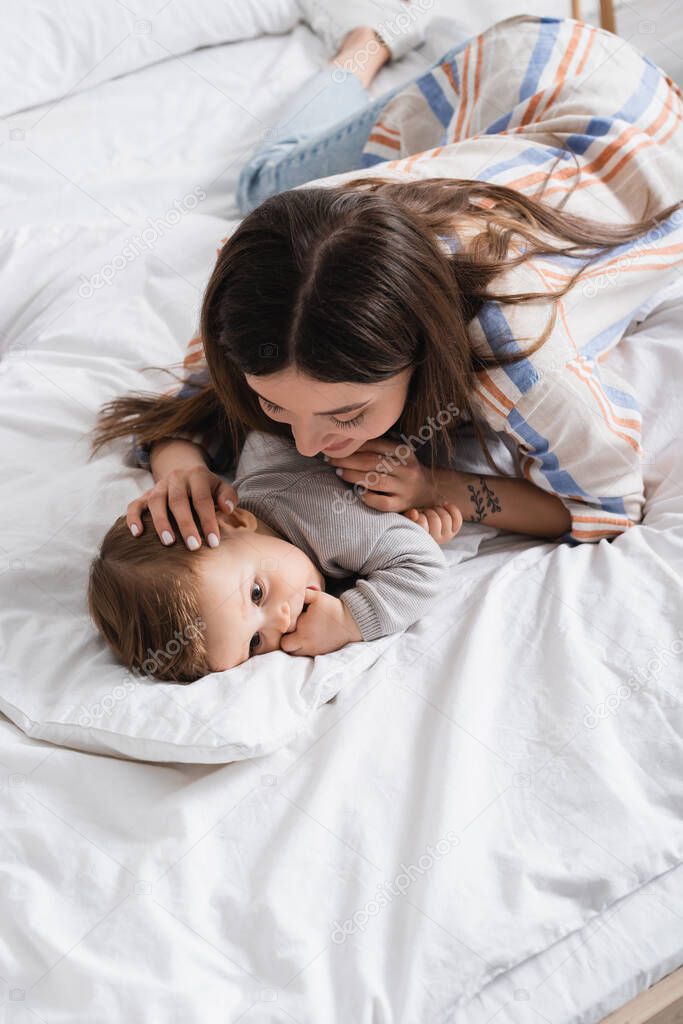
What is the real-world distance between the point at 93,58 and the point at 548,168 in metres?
1.17

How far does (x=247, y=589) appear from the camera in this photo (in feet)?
3.47

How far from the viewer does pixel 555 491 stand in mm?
1197

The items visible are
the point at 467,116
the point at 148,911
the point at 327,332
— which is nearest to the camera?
the point at 148,911

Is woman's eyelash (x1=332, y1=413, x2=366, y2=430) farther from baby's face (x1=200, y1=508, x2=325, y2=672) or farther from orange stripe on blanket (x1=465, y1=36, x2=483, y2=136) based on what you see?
orange stripe on blanket (x1=465, y1=36, x2=483, y2=136)

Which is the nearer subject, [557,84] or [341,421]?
[341,421]

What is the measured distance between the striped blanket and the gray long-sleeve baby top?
0.17 meters

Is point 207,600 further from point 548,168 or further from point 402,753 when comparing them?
point 548,168

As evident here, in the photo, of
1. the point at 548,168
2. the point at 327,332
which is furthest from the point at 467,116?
the point at 327,332

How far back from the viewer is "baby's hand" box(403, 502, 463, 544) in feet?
3.88

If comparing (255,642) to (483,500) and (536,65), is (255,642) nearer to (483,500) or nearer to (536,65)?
(483,500)

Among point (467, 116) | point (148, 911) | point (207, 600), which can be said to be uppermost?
point (467, 116)

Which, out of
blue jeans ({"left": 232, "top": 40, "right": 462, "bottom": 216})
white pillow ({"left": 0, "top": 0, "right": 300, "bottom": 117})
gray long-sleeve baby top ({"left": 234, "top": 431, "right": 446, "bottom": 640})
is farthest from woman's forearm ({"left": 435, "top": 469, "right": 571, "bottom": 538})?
white pillow ({"left": 0, "top": 0, "right": 300, "bottom": 117})

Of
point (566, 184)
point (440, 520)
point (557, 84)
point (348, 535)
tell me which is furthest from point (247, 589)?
point (557, 84)

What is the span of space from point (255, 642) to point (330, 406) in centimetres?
28
